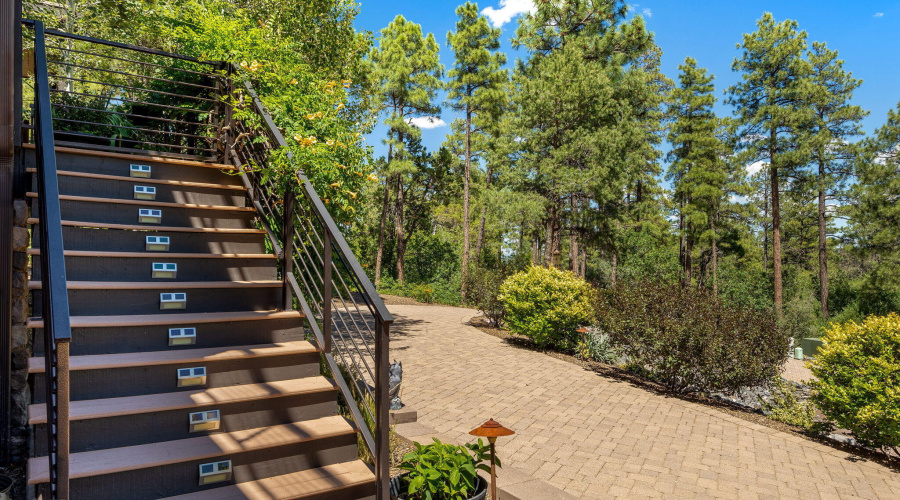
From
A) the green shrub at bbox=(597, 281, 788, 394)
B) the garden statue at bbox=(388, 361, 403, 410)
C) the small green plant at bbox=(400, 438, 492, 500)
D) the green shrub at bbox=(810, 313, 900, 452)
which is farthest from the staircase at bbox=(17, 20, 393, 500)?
the green shrub at bbox=(810, 313, 900, 452)

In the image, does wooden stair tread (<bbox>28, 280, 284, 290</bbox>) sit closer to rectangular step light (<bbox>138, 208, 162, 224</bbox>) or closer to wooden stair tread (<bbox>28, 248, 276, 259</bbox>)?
wooden stair tread (<bbox>28, 248, 276, 259</bbox>)

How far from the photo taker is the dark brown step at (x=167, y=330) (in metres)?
2.74

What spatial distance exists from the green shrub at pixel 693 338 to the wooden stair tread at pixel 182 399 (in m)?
5.52

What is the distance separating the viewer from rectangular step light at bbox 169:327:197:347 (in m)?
2.98

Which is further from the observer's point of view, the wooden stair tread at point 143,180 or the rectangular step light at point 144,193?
the rectangular step light at point 144,193

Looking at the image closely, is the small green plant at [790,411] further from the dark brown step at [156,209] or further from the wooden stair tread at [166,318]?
the dark brown step at [156,209]

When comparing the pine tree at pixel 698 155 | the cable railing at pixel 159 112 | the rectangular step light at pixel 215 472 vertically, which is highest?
the pine tree at pixel 698 155

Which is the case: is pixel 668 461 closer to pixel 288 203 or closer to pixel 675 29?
pixel 288 203

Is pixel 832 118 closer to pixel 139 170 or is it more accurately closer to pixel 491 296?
pixel 491 296

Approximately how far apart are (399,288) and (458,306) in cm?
345

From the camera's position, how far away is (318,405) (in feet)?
9.86

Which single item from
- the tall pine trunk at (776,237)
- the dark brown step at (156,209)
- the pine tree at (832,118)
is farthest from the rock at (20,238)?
the pine tree at (832,118)

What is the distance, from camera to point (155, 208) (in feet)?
12.4

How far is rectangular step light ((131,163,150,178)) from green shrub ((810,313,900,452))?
24.0 ft
